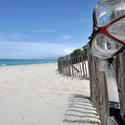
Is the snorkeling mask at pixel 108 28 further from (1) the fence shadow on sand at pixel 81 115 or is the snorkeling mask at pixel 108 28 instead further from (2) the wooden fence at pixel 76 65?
(2) the wooden fence at pixel 76 65

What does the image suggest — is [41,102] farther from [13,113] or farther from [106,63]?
[106,63]

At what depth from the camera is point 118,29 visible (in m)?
0.67

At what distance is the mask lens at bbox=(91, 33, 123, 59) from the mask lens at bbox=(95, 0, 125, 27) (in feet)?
0.32

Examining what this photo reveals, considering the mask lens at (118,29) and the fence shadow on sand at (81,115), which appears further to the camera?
the fence shadow on sand at (81,115)

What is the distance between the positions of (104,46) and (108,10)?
25cm

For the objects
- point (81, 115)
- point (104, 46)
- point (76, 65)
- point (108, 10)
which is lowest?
point (81, 115)

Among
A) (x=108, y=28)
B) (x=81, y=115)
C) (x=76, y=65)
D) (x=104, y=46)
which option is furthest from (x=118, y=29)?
(x=76, y=65)

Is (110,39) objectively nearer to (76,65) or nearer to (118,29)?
(118,29)

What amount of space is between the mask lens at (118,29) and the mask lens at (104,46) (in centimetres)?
Result: 8


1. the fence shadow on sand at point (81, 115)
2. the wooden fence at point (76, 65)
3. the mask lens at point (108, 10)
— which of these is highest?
the mask lens at point (108, 10)

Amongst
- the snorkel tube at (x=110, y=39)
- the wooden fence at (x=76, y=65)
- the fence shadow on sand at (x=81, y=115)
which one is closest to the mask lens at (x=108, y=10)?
the snorkel tube at (x=110, y=39)

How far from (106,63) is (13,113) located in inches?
99.9

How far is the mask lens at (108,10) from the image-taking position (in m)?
0.75

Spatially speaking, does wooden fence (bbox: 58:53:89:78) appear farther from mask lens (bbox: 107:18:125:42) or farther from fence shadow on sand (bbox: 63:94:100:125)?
mask lens (bbox: 107:18:125:42)
